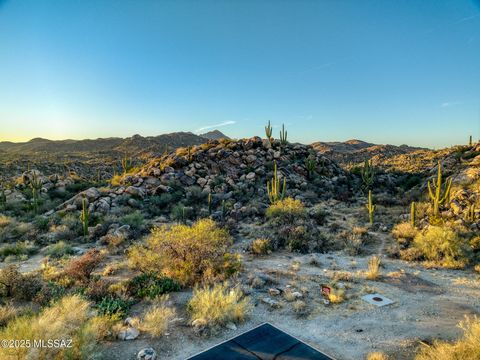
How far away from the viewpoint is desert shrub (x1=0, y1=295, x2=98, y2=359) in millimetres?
4586

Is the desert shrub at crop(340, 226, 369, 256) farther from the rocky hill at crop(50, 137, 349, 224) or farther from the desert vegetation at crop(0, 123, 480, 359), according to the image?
the rocky hill at crop(50, 137, 349, 224)

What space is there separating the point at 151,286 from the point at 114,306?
1.24 m

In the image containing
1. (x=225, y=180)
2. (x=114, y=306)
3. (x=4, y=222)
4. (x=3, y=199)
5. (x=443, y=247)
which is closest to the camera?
(x=114, y=306)

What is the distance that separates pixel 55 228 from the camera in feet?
49.2

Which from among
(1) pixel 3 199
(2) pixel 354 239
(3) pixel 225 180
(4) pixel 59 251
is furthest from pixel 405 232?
(1) pixel 3 199

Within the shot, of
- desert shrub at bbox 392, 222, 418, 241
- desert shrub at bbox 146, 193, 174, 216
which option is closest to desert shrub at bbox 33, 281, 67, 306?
desert shrub at bbox 146, 193, 174, 216

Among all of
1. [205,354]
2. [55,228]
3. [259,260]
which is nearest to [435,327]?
[205,354]

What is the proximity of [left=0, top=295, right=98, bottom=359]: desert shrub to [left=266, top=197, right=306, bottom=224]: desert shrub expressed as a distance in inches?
413

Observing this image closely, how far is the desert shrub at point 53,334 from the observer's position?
15.0 feet

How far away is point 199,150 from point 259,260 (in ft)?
56.1

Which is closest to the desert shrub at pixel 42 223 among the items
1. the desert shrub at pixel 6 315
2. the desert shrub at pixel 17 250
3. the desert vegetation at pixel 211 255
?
the desert vegetation at pixel 211 255

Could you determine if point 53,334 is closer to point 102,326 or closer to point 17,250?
point 102,326

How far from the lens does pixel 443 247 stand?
10.5 m

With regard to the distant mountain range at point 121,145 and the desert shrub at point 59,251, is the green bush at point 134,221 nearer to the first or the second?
the desert shrub at point 59,251
